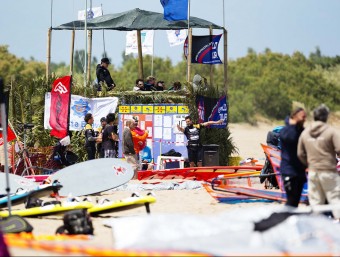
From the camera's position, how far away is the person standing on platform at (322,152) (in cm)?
1230

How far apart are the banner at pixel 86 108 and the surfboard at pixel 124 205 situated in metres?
10.1

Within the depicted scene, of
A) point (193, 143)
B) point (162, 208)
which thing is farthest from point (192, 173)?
point (162, 208)

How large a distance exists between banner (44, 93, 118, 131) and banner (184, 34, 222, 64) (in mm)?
2432

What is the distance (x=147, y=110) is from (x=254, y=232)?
14.6 meters

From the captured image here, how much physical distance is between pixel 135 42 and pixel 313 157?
18.4m

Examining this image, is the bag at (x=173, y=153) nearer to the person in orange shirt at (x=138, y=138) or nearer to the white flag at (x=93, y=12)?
the person in orange shirt at (x=138, y=138)

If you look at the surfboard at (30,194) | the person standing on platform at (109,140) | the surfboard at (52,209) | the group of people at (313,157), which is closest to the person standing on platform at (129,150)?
the person standing on platform at (109,140)

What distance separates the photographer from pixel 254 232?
29.9ft

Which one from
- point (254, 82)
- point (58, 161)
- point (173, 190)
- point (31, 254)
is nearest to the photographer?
point (31, 254)

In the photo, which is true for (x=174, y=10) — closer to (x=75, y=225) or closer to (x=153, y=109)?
(x=153, y=109)

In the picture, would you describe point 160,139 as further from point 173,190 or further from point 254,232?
point 254,232

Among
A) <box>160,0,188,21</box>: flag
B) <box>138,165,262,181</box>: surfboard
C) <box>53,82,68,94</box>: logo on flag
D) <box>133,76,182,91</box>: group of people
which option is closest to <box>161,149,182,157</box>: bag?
Result: <box>133,76,182,91</box>: group of people

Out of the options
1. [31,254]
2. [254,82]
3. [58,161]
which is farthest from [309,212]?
[254,82]

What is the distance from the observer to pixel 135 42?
99.6 feet
